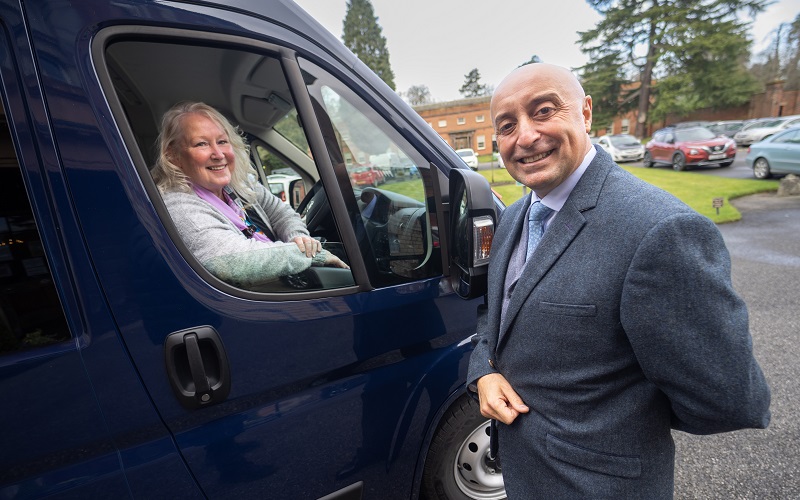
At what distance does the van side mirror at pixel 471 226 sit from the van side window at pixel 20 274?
1187 mm

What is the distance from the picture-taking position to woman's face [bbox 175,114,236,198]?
1.48 metres

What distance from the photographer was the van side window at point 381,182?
1.42m

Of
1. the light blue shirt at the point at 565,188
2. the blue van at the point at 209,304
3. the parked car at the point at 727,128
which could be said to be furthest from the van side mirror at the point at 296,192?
the parked car at the point at 727,128

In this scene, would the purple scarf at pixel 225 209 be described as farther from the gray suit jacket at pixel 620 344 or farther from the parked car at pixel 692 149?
the parked car at pixel 692 149

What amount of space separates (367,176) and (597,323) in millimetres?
1242

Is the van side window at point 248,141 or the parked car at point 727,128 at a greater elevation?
the parked car at point 727,128

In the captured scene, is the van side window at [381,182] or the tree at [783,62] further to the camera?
the tree at [783,62]

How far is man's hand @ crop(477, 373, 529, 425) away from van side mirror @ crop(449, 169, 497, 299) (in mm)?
316

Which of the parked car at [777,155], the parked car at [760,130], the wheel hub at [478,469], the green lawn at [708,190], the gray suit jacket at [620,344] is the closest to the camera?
the gray suit jacket at [620,344]

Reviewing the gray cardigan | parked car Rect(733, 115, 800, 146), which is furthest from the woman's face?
parked car Rect(733, 115, 800, 146)

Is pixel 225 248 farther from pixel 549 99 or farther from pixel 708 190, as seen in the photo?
pixel 708 190

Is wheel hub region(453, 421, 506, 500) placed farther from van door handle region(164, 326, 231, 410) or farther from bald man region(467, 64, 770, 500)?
van door handle region(164, 326, 231, 410)

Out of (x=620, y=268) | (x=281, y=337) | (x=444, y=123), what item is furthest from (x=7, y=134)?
(x=444, y=123)

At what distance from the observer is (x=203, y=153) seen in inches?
58.8
